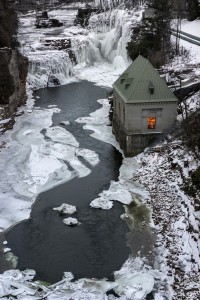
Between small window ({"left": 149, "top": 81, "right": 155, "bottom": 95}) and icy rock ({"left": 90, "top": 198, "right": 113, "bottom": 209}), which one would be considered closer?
icy rock ({"left": 90, "top": 198, "right": 113, "bottom": 209})

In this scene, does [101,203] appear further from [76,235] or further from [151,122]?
[151,122]

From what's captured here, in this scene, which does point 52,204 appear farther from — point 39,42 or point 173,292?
point 39,42

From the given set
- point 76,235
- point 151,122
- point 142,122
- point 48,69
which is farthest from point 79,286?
point 48,69

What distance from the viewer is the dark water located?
821 inches

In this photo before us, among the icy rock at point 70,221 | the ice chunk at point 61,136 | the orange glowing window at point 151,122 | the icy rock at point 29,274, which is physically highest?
the orange glowing window at point 151,122

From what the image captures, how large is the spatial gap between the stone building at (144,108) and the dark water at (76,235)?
2.35m

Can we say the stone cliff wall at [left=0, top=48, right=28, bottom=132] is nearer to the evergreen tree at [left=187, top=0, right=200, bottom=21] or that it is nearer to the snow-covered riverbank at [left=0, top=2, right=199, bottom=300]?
the snow-covered riverbank at [left=0, top=2, right=199, bottom=300]

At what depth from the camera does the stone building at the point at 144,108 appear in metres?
32.2

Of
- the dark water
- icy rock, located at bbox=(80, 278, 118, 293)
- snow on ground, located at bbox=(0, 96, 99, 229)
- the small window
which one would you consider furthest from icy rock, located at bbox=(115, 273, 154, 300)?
Result: the small window

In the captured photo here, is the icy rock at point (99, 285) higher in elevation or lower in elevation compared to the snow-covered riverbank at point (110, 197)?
lower

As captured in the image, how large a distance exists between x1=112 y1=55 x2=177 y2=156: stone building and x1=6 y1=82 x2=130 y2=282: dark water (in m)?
2.35

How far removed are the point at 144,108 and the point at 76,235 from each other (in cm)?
1309

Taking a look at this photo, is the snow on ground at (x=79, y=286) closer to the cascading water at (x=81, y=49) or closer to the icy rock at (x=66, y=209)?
the icy rock at (x=66, y=209)

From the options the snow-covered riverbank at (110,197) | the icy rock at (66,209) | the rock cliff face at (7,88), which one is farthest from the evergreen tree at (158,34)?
the icy rock at (66,209)
